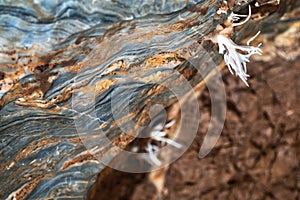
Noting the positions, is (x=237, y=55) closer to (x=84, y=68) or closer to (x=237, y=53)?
(x=237, y=53)

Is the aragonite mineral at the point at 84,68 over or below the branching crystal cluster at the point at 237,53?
over

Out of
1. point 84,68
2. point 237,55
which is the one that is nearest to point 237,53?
point 237,55

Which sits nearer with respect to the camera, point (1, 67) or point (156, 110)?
point (1, 67)

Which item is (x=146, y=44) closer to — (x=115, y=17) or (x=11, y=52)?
(x=115, y=17)

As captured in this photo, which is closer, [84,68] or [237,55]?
[84,68]

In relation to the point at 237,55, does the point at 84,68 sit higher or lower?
higher

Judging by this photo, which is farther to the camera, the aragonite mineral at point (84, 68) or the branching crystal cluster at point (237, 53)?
the branching crystal cluster at point (237, 53)

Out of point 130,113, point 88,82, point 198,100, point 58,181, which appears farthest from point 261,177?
point 58,181

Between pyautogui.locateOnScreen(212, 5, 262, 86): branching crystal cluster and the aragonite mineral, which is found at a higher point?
the aragonite mineral
